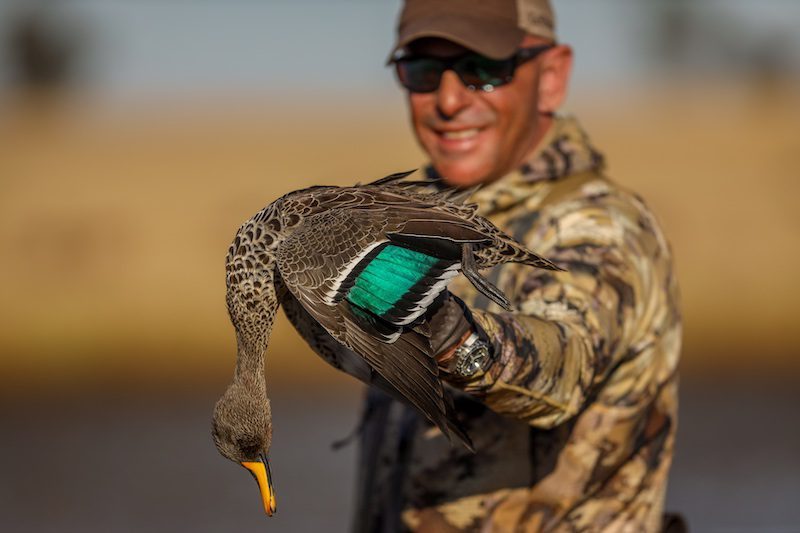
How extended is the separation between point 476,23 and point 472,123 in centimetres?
37

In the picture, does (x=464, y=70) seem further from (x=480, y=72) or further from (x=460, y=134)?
(x=460, y=134)

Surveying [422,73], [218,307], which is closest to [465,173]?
[422,73]

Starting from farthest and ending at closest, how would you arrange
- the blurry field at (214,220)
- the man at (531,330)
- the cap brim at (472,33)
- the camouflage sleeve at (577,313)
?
the blurry field at (214,220) → the cap brim at (472,33) → the man at (531,330) → the camouflage sleeve at (577,313)

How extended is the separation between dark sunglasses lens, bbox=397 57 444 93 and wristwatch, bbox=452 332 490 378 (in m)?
1.68

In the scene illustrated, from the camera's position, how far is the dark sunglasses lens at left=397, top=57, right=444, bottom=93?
4.89m

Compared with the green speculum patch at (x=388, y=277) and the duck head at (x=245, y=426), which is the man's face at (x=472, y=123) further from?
the duck head at (x=245, y=426)

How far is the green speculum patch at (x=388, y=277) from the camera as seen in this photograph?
3340 millimetres

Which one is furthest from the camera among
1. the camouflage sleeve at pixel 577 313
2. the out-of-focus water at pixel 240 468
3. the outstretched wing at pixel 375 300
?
the out-of-focus water at pixel 240 468

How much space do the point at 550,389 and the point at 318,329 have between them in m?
0.71

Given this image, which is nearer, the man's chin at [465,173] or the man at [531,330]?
the man at [531,330]

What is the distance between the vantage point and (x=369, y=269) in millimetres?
3396

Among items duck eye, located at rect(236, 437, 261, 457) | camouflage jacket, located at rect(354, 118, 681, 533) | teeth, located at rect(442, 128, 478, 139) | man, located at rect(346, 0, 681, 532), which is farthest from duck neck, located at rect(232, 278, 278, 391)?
teeth, located at rect(442, 128, 478, 139)

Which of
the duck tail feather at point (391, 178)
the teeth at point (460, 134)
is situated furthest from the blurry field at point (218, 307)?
the duck tail feather at point (391, 178)

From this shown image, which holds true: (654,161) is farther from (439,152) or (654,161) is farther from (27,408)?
(439,152)
